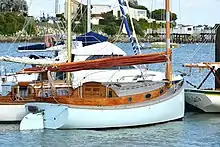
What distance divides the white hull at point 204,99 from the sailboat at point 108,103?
2.12 m

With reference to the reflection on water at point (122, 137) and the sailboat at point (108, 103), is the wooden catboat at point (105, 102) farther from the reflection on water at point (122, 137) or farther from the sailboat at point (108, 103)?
the reflection on water at point (122, 137)

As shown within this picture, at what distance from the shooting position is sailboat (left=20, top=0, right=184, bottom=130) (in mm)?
29188

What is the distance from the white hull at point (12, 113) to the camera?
30316mm

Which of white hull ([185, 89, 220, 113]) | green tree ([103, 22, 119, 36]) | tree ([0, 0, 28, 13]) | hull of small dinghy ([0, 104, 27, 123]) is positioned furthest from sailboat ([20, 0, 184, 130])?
tree ([0, 0, 28, 13])

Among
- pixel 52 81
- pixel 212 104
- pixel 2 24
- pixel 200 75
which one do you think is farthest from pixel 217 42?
pixel 2 24

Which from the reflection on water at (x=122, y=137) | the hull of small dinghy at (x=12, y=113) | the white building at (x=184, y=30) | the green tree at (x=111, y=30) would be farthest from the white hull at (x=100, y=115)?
the white building at (x=184, y=30)

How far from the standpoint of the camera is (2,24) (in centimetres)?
17112

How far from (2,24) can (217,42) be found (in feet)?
454

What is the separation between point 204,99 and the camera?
33.6 metres

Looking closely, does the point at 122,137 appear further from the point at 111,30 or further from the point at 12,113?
the point at 111,30

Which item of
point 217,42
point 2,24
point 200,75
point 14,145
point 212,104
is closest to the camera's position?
point 14,145

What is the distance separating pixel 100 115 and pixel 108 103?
0.65m

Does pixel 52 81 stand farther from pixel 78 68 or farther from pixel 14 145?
pixel 14 145

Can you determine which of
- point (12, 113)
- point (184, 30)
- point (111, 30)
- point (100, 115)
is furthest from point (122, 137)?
point (184, 30)
